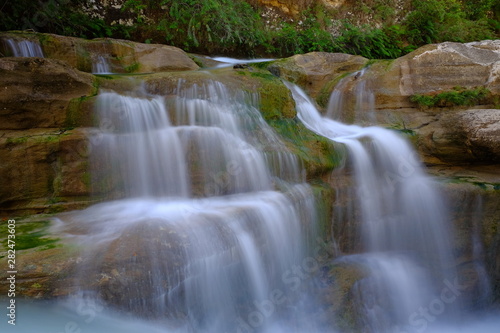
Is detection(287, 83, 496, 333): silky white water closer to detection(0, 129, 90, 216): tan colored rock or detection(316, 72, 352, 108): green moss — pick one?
detection(316, 72, 352, 108): green moss

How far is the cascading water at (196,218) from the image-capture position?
297 centimetres

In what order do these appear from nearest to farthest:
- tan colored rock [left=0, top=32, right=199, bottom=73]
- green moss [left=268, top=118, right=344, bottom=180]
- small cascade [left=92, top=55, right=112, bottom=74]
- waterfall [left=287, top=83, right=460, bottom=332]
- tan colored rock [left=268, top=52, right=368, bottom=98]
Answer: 1. waterfall [left=287, top=83, right=460, bottom=332]
2. green moss [left=268, top=118, right=344, bottom=180]
3. tan colored rock [left=0, top=32, right=199, bottom=73]
4. small cascade [left=92, top=55, right=112, bottom=74]
5. tan colored rock [left=268, top=52, right=368, bottom=98]

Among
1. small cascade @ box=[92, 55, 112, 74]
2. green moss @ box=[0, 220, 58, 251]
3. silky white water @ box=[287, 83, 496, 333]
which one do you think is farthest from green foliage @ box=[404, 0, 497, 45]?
green moss @ box=[0, 220, 58, 251]

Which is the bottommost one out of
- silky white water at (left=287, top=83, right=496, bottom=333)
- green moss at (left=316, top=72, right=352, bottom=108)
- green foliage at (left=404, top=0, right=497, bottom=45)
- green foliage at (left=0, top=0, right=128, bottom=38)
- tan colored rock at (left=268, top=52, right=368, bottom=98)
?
silky white water at (left=287, top=83, right=496, bottom=333)

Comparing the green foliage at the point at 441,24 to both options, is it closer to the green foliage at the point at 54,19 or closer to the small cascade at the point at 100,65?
the green foliage at the point at 54,19

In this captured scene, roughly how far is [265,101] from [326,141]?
3.40 feet

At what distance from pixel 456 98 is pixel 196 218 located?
512 centimetres

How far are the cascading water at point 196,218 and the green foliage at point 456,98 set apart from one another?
3.15m

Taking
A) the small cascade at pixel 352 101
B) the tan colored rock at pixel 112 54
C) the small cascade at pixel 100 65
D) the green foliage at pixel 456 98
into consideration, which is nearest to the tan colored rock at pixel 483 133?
the green foliage at pixel 456 98

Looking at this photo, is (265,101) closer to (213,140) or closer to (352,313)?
(213,140)

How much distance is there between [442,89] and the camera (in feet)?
21.0

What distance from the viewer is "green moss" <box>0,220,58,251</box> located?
2.91 metres

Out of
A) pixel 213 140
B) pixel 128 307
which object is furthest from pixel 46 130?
pixel 128 307

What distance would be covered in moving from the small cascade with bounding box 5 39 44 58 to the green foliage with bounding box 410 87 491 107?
6259 millimetres
